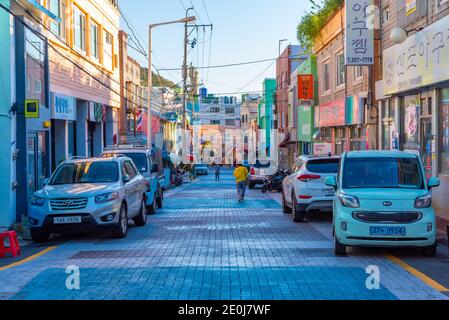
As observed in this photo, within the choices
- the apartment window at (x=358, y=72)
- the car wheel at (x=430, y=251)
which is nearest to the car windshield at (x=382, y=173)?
the car wheel at (x=430, y=251)

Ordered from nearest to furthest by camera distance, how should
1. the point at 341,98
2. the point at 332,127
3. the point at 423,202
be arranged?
the point at 423,202, the point at 341,98, the point at 332,127

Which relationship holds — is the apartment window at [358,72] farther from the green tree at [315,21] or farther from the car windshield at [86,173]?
the car windshield at [86,173]

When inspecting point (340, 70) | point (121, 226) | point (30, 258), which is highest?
point (340, 70)

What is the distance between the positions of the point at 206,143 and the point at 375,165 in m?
70.9

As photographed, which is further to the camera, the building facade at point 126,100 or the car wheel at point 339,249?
the building facade at point 126,100

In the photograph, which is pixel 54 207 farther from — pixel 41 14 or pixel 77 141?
pixel 77 141

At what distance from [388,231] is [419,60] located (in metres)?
7.66

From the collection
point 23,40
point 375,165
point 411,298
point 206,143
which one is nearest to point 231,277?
point 411,298

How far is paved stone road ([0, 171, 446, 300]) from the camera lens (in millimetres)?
7824

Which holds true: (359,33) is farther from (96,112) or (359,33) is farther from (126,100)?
(126,100)

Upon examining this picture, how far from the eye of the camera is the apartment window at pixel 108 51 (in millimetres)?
30898

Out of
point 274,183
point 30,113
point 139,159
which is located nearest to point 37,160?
point 30,113

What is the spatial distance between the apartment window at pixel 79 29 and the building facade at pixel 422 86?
1232cm

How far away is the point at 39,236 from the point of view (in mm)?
A: 13219
